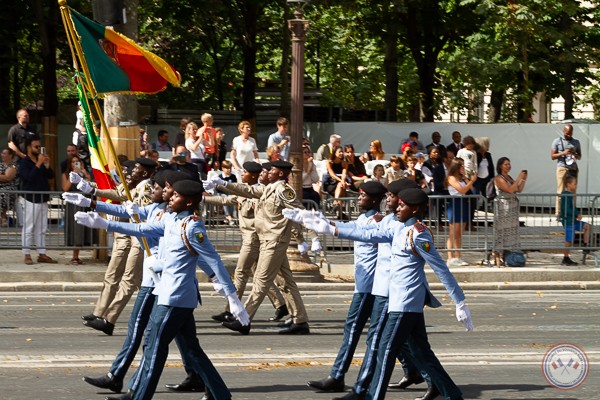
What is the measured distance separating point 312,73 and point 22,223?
1136 inches

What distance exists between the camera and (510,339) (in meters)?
13.5

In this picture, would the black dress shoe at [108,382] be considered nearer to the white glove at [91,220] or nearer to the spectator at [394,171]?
Result: the white glove at [91,220]

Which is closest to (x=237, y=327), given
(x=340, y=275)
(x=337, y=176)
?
(x=340, y=275)

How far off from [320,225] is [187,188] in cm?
103

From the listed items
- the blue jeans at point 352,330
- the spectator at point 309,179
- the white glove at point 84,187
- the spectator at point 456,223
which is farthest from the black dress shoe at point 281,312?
the spectator at point 309,179

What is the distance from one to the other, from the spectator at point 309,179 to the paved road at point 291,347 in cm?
470

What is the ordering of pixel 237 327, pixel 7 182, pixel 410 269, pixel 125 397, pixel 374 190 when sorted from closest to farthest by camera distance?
pixel 410 269 → pixel 125 397 → pixel 374 190 → pixel 237 327 → pixel 7 182

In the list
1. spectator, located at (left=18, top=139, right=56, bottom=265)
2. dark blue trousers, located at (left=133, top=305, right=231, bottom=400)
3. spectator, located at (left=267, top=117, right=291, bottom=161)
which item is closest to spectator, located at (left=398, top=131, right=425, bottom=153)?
spectator, located at (left=267, top=117, right=291, bottom=161)

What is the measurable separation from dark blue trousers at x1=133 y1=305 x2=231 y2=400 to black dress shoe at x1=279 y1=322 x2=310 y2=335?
4.07 metres

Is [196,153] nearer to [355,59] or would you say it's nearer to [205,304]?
[205,304]

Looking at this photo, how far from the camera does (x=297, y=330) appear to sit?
13.8 m

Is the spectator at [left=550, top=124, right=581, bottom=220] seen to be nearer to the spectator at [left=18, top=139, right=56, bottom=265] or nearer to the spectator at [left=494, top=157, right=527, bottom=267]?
the spectator at [left=494, top=157, right=527, bottom=267]

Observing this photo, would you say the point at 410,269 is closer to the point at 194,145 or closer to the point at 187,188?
the point at 187,188

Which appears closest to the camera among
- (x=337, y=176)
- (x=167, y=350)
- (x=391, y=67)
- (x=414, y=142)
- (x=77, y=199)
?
(x=167, y=350)
